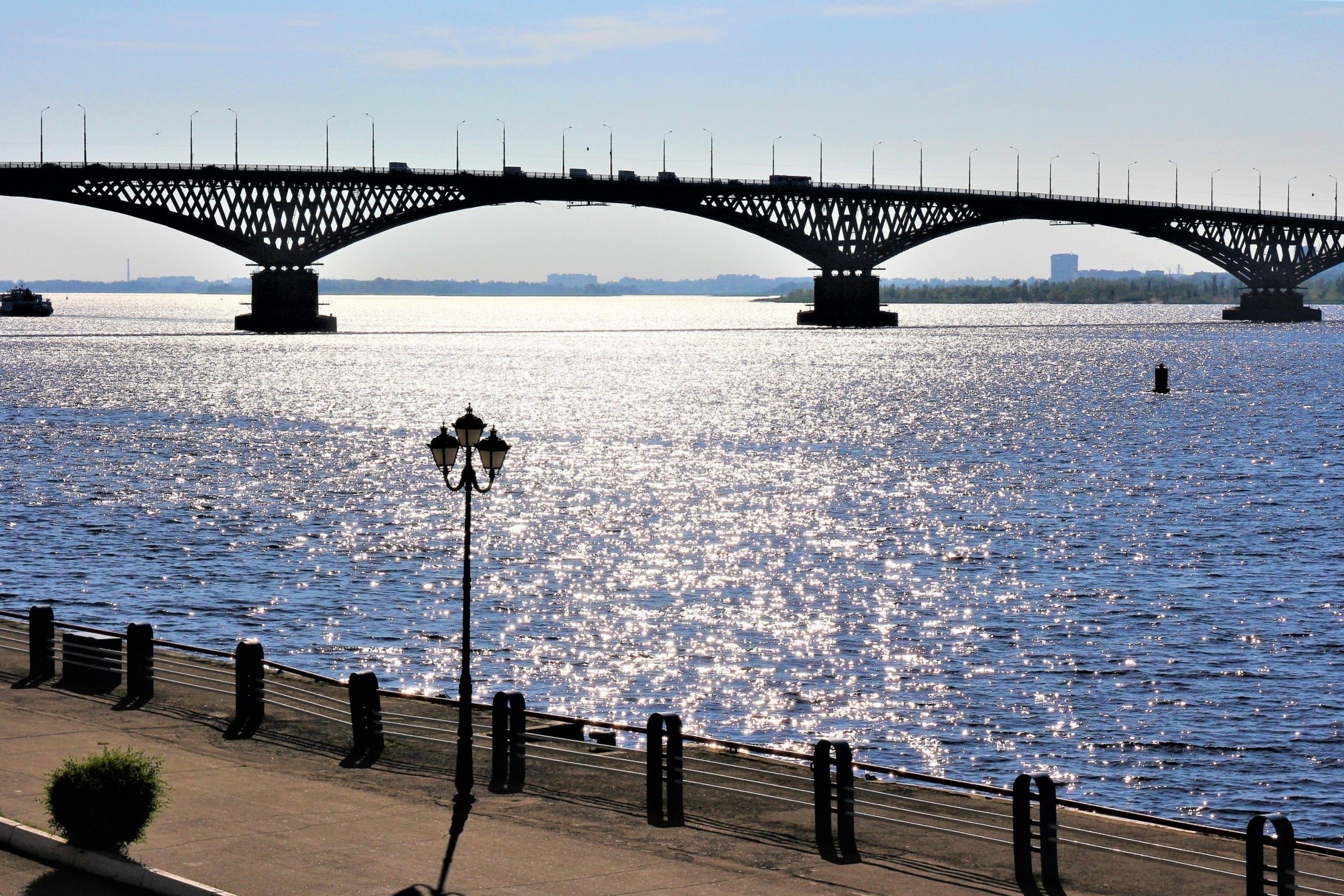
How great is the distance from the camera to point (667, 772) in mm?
20422

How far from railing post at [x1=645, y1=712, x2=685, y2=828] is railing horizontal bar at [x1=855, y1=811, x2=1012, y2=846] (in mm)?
2095

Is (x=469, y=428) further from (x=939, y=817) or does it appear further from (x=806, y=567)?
(x=806, y=567)

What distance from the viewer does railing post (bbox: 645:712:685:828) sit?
65.8 feet

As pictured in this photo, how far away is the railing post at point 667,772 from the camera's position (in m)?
20.0

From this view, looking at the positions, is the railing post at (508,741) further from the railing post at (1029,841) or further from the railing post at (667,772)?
the railing post at (1029,841)

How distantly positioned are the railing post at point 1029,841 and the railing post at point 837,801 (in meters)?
1.76

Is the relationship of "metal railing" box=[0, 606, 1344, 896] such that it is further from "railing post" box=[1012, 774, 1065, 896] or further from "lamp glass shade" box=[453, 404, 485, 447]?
"lamp glass shade" box=[453, 404, 485, 447]

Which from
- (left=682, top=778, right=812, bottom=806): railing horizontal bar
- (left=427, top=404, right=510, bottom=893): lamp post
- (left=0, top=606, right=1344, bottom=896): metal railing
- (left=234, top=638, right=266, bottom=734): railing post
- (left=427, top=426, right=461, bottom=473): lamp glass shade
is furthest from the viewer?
(left=234, top=638, right=266, bottom=734): railing post


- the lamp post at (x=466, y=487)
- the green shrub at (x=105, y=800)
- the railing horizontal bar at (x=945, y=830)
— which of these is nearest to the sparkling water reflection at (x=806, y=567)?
the railing horizontal bar at (x=945, y=830)

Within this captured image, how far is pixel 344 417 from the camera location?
110875mm

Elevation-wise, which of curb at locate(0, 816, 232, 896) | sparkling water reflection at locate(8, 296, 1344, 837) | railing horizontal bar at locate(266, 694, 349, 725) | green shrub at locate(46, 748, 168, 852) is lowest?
sparkling water reflection at locate(8, 296, 1344, 837)

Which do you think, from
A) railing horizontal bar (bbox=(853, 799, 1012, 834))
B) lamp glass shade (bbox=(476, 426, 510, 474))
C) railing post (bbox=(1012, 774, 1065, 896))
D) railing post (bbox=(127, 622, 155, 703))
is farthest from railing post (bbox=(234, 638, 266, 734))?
railing post (bbox=(1012, 774, 1065, 896))

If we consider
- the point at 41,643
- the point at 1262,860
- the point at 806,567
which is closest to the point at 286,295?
the point at 806,567

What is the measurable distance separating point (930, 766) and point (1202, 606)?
17.7 meters
